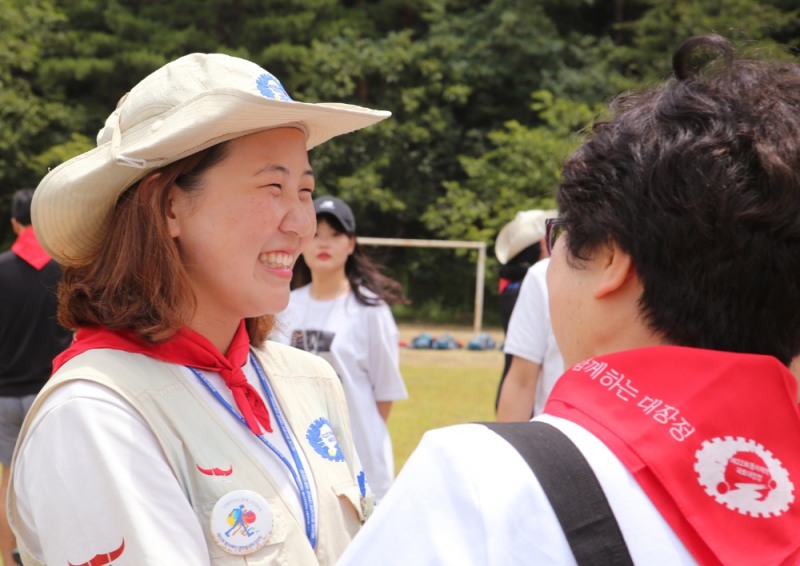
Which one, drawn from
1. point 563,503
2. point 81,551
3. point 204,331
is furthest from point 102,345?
point 563,503

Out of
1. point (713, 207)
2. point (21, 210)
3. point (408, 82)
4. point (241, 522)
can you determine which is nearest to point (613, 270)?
point (713, 207)

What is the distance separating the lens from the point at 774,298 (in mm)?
1107

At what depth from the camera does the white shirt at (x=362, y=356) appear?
14.0 ft

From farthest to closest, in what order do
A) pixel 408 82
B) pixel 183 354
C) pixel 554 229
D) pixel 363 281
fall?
pixel 408 82 → pixel 363 281 → pixel 183 354 → pixel 554 229

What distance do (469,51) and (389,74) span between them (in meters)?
2.43

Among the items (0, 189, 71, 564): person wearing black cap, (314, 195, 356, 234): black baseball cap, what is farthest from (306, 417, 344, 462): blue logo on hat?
(0, 189, 71, 564): person wearing black cap

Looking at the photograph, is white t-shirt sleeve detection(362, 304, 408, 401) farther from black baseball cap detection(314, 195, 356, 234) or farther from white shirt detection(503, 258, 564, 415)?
white shirt detection(503, 258, 564, 415)

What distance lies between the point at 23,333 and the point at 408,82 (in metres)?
20.5

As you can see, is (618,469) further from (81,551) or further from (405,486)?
(81,551)

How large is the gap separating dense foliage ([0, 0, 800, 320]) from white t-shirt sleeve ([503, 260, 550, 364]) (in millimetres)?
18832

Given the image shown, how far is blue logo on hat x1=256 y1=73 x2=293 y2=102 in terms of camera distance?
6.02 feet

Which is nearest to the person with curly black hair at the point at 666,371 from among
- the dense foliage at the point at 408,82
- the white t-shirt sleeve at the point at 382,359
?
the white t-shirt sleeve at the point at 382,359

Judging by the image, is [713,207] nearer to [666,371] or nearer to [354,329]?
[666,371]

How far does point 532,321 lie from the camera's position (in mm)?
3736
